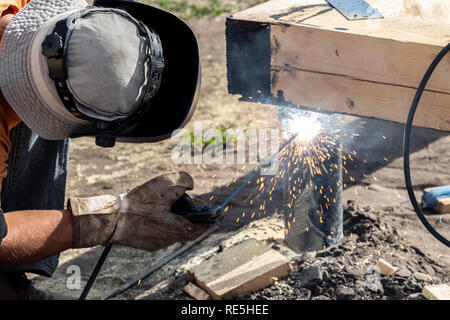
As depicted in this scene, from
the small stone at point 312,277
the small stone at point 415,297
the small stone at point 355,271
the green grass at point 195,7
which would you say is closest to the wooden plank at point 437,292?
the small stone at point 415,297

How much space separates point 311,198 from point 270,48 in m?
0.97

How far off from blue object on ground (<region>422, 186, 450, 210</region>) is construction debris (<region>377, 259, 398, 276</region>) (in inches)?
31.2

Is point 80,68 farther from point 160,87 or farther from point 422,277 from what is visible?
point 422,277

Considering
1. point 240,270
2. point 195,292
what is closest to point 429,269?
point 240,270

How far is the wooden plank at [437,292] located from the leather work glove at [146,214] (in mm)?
1170

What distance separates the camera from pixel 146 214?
2600 millimetres

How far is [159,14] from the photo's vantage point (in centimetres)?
251

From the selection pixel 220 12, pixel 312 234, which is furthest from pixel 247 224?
→ pixel 220 12

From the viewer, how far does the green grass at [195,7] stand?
6.96 m

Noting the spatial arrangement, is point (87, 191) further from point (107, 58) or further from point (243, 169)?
point (107, 58)

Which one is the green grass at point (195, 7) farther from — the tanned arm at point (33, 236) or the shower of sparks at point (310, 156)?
the tanned arm at point (33, 236)

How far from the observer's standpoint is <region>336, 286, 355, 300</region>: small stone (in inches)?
117

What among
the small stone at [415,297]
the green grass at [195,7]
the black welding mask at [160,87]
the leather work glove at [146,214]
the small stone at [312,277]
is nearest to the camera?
the black welding mask at [160,87]

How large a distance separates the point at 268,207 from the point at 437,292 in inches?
53.9
